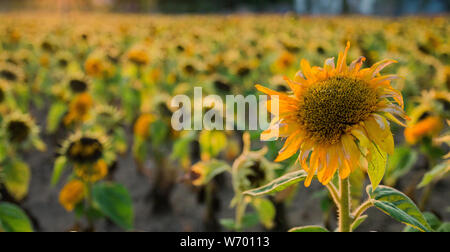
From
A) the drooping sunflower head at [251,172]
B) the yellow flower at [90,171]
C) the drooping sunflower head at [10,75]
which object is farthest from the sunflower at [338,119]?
the drooping sunflower head at [10,75]

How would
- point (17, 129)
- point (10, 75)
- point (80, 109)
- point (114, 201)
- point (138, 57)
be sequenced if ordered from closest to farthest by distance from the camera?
point (114, 201) < point (17, 129) < point (80, 109) < point (10, 75) < point (138, 57)

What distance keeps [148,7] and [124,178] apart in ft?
134

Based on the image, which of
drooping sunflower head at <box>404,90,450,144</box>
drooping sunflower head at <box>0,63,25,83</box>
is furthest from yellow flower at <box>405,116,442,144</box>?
drooping sunflower head at <box>0,63,25,83</box>

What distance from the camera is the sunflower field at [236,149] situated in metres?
0.81

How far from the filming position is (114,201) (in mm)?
1617

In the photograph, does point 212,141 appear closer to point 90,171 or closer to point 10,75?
point 90,171

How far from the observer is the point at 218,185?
2.57 metres

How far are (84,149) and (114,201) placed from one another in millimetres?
279

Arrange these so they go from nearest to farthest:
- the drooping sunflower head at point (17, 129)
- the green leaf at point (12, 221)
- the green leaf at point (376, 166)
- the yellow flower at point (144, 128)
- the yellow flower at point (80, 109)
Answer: the green leaf at point (376, 166)
the green leaf at point (12, 221)
the drooping sunflower head at point (17, 129)
the yellow flower at point (144, 128)
the yellow flower at point (80, 109)

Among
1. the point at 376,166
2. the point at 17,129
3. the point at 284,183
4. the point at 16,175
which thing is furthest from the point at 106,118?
the point at 376,166

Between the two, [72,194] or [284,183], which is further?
[72,194]

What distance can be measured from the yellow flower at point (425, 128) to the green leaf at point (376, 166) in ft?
4.25

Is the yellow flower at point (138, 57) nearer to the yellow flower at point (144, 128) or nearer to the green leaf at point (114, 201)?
the yellow flower at point (144, 128)
